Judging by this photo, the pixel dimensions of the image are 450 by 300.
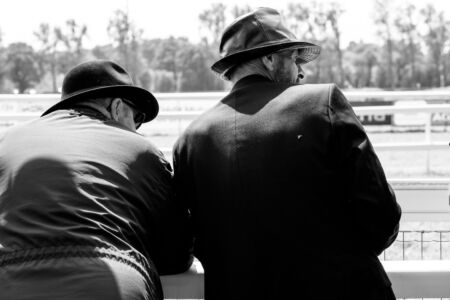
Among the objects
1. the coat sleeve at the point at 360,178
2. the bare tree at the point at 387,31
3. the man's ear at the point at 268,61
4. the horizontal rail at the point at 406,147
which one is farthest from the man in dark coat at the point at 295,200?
the bare tree at the point at 387,31

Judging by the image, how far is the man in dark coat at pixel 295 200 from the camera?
1903mm

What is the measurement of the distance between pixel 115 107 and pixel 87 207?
0.54 metres

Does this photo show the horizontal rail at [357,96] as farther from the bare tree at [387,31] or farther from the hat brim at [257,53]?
the bare tree at [387,31]

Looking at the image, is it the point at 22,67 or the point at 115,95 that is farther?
the point at 22,67

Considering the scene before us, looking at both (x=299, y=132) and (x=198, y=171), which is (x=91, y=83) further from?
(x=299, y=132)

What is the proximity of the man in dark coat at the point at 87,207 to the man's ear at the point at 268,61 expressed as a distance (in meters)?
0.44

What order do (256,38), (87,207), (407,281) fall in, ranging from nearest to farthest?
(87,207) → (407,281) → (256,38)

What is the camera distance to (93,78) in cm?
224

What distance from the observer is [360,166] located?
1871 mm

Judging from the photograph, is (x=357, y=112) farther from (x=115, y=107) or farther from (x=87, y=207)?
(x=87, y=207)

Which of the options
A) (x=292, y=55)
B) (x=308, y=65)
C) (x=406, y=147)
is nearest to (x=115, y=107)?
(x=292, y=55)

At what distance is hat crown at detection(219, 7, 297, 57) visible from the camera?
2.14 m

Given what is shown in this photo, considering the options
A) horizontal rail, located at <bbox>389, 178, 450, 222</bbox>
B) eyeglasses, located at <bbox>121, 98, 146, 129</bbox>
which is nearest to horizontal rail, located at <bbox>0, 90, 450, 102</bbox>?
horizontal rail, located at <bbox>389, 178, 450, 222</bbox>

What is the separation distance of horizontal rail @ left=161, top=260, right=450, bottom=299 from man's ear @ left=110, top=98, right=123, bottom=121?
57cm
